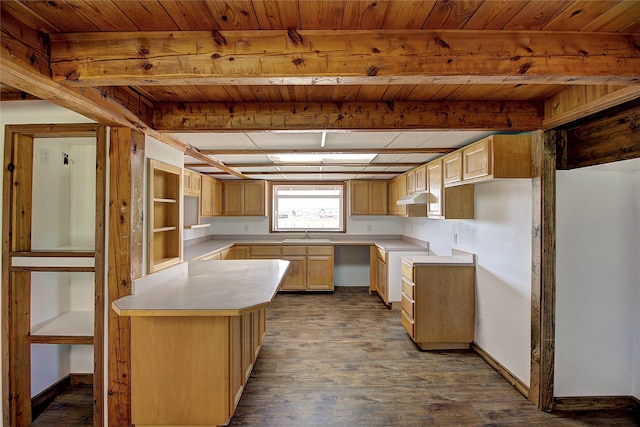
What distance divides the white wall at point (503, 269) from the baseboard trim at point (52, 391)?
3712 mm

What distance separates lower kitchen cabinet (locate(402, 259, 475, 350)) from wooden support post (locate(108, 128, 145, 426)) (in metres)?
2.59

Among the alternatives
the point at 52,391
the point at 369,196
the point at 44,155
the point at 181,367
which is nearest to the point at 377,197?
the point at 369,196

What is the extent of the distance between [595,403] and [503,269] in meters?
1.11

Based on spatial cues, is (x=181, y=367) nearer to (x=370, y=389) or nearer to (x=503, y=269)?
(x=370, y=389)

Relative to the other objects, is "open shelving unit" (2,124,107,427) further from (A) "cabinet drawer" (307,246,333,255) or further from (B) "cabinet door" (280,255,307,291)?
(A) "cabinet drawer" (307,246,333,255)

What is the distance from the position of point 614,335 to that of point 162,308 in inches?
127

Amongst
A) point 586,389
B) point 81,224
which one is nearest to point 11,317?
point 81,224

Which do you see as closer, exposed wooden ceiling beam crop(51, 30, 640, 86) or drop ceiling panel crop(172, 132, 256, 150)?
exposed wooden ceiling beam crop(51, 30, 640, 86)

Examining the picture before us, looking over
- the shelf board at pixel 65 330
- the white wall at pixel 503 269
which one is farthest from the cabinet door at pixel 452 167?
the shelf board at pixel 65 330

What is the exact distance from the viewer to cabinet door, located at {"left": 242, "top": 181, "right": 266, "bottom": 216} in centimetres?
548

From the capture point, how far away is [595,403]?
2.23m

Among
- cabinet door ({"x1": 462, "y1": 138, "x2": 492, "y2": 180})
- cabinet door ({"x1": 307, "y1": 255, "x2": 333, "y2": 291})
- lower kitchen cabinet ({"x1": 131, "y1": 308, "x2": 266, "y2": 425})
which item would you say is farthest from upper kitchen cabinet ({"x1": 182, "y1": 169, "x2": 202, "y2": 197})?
cabinet door ({"x1": 462, "y1": 138, "x2": 492, "y2": 180})

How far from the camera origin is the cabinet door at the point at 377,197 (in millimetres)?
5582

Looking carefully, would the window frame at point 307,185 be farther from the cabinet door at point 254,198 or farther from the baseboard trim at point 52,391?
the baseboard trim at point 52,391
